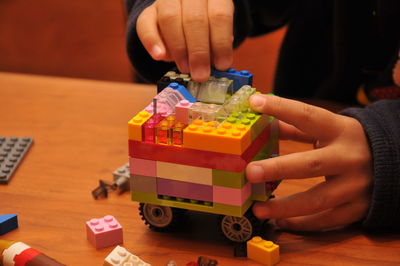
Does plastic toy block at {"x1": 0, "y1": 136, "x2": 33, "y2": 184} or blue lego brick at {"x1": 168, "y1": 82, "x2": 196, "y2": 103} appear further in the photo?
plastic toy block at {"x1": 0, "y1": 136, "x2": 33, "y2": 184}

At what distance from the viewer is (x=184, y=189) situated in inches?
27.3

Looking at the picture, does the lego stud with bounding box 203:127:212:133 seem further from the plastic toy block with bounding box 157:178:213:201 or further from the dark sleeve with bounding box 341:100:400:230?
the dark sleeve with bounding box 341:100:400:230

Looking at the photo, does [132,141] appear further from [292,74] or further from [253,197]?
[292,74]

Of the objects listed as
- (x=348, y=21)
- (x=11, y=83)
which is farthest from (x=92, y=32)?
(x=348, y=21)

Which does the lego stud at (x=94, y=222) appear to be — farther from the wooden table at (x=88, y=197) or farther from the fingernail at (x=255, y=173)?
the fingernail at (x=255, y=173)

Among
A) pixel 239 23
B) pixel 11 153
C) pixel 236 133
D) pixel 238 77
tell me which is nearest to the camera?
pixel 236 133

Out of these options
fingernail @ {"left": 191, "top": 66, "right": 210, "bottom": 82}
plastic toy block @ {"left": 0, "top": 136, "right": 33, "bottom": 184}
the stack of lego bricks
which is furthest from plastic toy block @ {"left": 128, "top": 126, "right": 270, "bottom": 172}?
plastic toy block @ {"left": 0, "top": 136, "right": 33, "bottom": 184}

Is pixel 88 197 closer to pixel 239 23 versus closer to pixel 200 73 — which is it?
pixel 200 73

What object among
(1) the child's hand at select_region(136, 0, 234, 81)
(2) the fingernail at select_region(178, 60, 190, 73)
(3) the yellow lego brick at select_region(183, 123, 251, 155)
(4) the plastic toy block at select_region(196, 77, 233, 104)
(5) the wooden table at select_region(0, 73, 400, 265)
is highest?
(1) the child's hand at select_region(136, 0, 234, 81)

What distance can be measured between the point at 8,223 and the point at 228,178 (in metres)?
0.26

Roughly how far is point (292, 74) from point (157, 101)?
0.61m

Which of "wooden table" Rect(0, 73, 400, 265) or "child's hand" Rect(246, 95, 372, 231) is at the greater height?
"child's hand" Rect(246, 95, 372, 231)

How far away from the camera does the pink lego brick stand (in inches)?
26.6

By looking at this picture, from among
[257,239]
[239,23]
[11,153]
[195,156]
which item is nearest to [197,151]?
[195,156]
